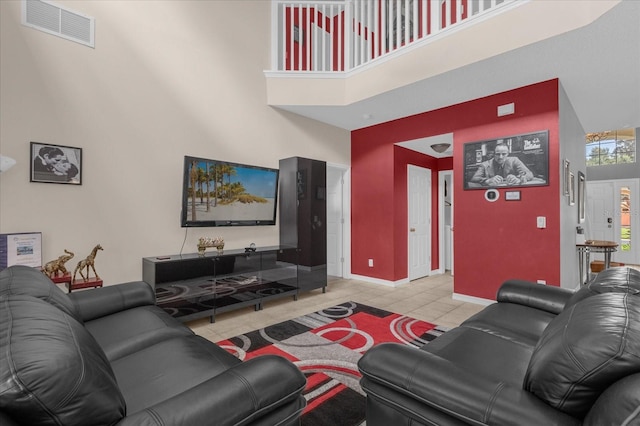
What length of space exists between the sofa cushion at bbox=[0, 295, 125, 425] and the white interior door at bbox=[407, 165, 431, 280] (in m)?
5.13

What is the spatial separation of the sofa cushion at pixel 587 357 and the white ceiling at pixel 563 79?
9.30ft

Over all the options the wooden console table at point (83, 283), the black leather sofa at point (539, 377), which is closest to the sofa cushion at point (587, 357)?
the black leather sofa at point (539, 377)

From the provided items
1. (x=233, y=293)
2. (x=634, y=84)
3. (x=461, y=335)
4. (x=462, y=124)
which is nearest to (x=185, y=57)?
(x=233, y=293)

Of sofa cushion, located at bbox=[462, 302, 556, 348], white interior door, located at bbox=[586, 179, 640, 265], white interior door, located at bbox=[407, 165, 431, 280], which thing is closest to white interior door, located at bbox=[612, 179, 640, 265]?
white interior door, located at bbox=[586, 179, 640, 265]

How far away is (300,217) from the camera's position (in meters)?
4.52

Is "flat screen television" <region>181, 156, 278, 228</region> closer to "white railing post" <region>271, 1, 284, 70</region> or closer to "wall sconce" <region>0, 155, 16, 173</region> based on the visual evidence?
"wall sconce" <region>0, 155, 16, 173</region>

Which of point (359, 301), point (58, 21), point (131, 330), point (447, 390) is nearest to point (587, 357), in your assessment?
point (447, 390)

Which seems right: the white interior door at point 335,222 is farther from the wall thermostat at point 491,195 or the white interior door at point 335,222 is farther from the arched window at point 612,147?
the arched window at point 612,147

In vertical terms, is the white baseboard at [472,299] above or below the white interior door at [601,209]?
below

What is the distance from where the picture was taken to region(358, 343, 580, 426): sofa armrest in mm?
935

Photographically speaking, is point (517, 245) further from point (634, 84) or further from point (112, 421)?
point (112, 421)

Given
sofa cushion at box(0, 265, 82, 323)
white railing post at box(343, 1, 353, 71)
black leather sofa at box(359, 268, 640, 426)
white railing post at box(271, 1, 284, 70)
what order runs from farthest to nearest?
1. white railing post at box(271, 1, 284, 70)
2. white railing post at box(343, 1, 353, 71)
3. sofa cushion at box(0, 265, 82, 323)
4. black leather sofa at box(359, 268, 640, 426)

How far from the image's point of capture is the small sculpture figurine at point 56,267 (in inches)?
104

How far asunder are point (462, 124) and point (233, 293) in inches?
147
